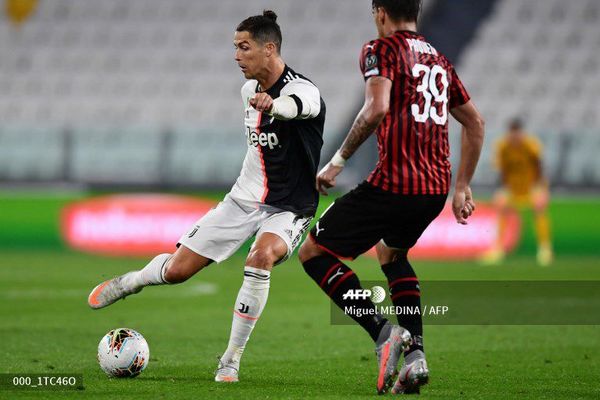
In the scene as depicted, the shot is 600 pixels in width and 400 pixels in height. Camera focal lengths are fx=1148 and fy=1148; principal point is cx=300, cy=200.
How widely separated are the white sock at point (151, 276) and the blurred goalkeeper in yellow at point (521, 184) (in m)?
9.58

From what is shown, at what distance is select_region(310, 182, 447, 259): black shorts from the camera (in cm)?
567

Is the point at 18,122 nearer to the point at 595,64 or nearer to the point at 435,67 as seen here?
the point at 595,64

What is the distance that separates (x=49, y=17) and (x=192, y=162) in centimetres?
740

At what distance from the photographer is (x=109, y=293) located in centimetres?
675

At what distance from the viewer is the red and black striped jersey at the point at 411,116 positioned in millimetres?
5531

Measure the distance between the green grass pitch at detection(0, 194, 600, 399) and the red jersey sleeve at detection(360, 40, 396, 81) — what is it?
1.61 meters

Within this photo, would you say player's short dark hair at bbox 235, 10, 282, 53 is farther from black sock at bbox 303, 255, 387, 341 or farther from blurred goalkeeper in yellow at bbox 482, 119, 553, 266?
blurred goalkeeper in yellow at bbox 482, 119, 553, 266

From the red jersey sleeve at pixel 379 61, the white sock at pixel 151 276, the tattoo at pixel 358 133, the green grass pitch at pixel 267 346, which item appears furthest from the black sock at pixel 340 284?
the white sock at pixel 151 276

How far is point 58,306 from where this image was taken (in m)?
10.6

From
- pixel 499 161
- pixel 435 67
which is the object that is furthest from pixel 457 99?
pixel 499 161

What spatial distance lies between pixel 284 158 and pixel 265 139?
154 mm

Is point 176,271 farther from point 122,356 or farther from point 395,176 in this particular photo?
point 395,176

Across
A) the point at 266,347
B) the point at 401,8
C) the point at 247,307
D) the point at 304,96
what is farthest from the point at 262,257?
the point at 266,347

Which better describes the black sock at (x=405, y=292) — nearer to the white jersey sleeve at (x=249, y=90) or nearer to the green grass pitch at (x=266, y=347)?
the green grass pitch at (x=266, y=347)
